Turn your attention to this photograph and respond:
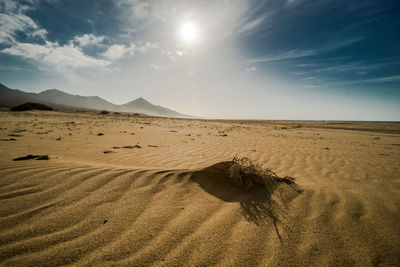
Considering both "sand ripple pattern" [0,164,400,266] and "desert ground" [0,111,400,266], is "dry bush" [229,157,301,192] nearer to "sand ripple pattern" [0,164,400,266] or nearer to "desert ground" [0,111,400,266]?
"desert ground" [0,111,400,266]

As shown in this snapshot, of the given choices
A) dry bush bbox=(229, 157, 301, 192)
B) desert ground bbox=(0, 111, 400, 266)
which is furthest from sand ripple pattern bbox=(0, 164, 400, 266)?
dry bush bbox=(229, 157, 301, 192)

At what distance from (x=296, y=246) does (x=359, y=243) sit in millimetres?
600

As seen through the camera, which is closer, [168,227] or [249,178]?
[168,227]

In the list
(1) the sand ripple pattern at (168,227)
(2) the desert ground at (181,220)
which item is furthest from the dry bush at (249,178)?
(1) the sand ripple pattern at (168,227)

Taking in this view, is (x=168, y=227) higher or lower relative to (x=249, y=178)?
lower

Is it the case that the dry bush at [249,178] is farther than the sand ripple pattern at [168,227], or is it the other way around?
the dry bush at [249,178]

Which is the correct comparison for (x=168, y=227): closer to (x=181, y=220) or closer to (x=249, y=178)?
(x=181, y=220)

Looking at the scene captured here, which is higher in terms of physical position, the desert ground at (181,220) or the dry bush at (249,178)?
the dry bush at (249,178)

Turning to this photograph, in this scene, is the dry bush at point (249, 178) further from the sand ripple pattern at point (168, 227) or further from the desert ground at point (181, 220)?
the sand ripple pattern at point (168, 227)

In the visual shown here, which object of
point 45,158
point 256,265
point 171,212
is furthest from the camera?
point 45,158

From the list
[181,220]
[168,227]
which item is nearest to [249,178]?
[181,220]

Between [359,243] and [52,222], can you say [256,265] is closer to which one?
[359,243]

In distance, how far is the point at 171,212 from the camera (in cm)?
174

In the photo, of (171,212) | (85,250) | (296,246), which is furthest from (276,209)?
(85,250)
